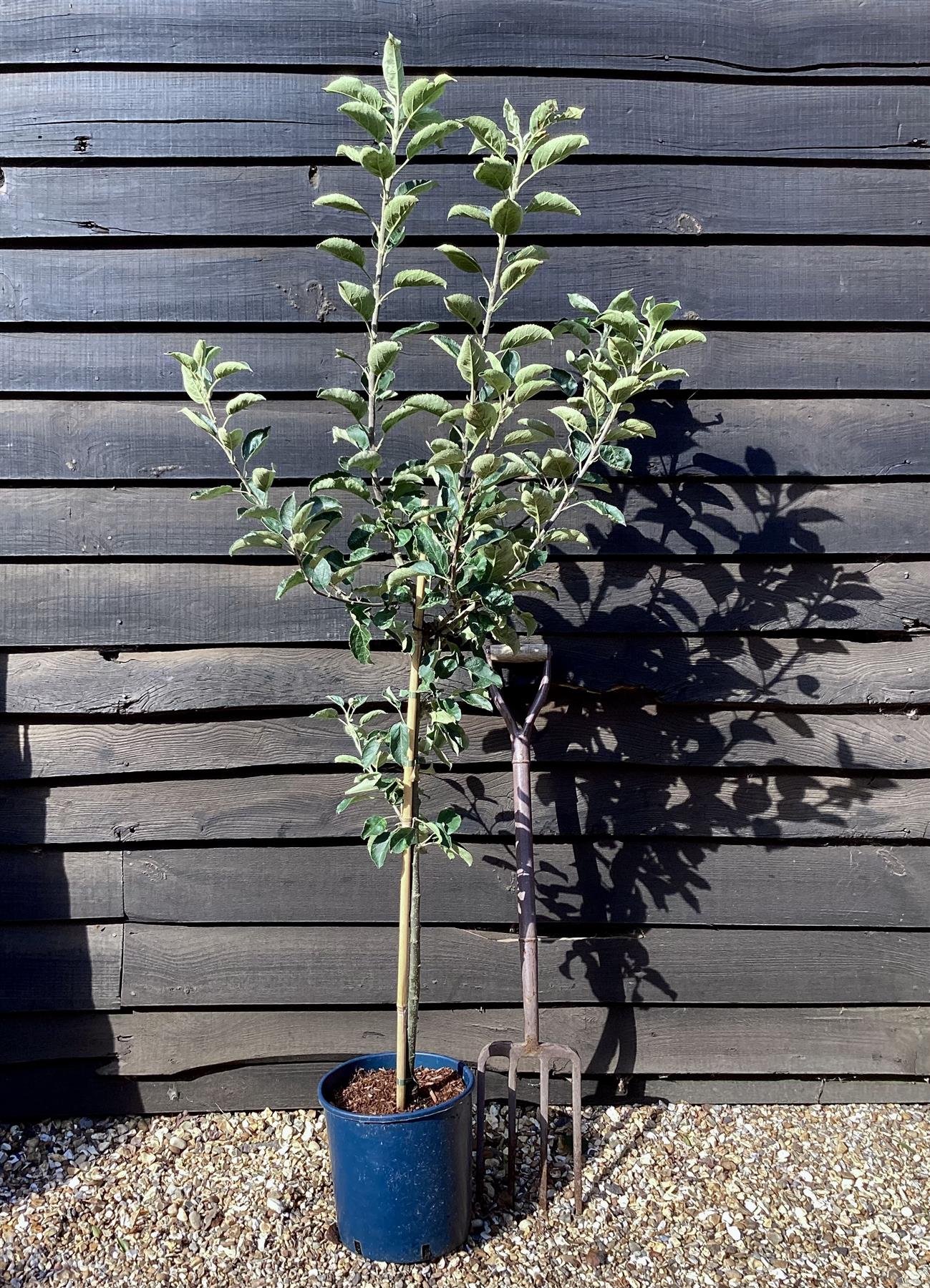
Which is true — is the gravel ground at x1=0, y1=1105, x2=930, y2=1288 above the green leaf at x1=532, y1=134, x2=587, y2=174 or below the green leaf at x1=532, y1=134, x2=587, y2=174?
below

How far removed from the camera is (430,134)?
1584mm

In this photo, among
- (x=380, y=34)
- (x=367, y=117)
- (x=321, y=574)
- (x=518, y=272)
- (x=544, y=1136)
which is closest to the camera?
(x=367, y=117)

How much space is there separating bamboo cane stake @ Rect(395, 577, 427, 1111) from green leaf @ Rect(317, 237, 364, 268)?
599 mm

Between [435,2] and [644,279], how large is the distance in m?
0.84

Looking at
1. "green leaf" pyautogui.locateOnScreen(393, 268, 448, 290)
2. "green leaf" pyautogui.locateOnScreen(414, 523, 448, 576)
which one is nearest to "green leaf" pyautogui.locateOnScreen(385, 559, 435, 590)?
"green leaf" pyautogui.locateOnScreen(414, 523, 448, 576)

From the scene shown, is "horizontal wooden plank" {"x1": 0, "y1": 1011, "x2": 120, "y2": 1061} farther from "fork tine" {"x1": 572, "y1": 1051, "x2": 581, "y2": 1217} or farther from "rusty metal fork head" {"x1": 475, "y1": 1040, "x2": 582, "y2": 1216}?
"fork tine" {"x1": 572, "y1": 1051, "x2": 581, "y2": 1217}

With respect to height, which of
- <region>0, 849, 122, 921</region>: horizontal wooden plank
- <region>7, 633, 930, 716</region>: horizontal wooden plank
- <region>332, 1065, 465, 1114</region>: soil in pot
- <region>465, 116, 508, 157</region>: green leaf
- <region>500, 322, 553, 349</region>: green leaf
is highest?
<region>465, 116, 508, 157</region>: green leaf

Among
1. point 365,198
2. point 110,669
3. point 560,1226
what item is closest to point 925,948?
point 560,1226

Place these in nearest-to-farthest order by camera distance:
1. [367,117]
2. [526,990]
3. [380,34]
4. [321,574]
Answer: [367,117] < [321,574] < [526,990] < [380,34]

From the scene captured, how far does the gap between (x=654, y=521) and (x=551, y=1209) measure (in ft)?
5.19

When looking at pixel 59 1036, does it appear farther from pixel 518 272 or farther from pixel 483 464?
pixel 518 272

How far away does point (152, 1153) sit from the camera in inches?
86.0

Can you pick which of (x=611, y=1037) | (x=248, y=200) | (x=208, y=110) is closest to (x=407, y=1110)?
(x=611, y=1037)

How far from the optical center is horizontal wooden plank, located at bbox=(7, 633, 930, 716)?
2.29m
